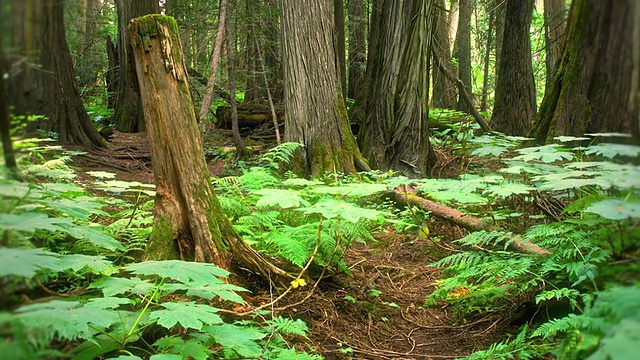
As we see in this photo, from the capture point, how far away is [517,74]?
30.1 feet

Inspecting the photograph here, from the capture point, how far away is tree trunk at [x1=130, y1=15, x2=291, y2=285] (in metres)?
3.10

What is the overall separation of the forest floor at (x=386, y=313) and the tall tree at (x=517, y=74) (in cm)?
495

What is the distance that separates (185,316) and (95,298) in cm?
46

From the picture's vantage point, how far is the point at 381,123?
24.7ft

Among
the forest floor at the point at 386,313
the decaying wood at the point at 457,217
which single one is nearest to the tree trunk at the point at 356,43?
the decaying wood at the point at 457,217

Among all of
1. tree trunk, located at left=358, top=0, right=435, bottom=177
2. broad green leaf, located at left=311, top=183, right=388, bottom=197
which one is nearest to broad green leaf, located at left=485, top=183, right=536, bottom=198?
broad green leaf, located at left=311, top=183, right=388, bottom=197

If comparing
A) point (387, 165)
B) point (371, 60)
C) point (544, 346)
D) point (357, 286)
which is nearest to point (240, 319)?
point (357, 286)

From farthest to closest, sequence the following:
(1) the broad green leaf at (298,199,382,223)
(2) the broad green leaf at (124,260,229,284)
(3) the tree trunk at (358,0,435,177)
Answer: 1. (3) the tree trunk at (358,0,435,177)
2. (1) the broad green leaf at (298,199,382,223)
3. (2) the broad green leaf at (124,260,229,284)

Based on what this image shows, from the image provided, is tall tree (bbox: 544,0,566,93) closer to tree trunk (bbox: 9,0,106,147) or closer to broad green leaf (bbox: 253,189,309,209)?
broad green leaf (bbox: 253,189,309,209)

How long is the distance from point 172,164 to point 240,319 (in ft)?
3.86

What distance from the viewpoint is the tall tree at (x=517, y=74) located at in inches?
360

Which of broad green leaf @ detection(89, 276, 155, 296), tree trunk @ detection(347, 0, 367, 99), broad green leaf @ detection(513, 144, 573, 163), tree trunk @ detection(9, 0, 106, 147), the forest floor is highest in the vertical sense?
tree trunk @ detection(347, 0, 367, 99)

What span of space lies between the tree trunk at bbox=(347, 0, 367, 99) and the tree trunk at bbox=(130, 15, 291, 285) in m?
11.4

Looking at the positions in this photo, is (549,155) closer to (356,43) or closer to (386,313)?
(386,313)
